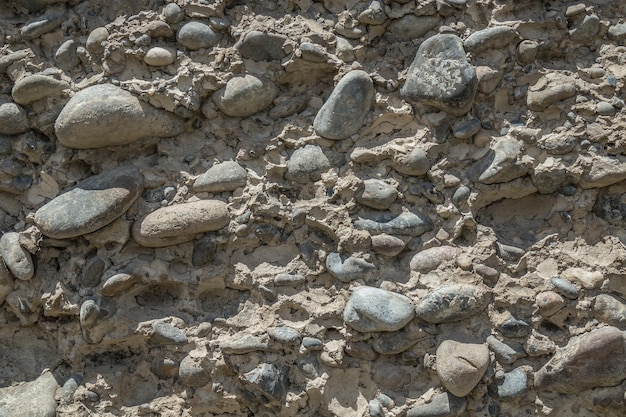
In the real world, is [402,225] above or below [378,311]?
above

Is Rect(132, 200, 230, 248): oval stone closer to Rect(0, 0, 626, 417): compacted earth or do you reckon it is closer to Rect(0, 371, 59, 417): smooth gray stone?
Rect(0, 0, 626, 417): compacted earth

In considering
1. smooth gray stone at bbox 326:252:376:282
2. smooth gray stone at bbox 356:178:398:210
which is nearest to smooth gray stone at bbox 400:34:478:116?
smooth gray stone at bbox 356:178:398:210

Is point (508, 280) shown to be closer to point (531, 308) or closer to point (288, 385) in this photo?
point (531, 308)

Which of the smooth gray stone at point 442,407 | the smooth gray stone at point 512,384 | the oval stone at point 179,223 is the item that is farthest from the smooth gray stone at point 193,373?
the smooth gray stone at point 512,384

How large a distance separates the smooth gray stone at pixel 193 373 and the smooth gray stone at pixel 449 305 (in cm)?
66

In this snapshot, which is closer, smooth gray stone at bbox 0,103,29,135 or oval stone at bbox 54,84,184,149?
oval stone at bbox 54,84,184,149

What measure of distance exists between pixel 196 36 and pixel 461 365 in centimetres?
129

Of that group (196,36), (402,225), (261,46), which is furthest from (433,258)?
(196,36)

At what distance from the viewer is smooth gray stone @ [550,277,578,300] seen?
1.83m

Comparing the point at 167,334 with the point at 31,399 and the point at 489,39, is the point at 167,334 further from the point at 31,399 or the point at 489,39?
the point at 489,39

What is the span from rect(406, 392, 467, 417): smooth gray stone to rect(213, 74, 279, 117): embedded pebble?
103 centimetres

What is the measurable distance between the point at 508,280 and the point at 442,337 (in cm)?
26

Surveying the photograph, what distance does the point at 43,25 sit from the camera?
7.06 ft

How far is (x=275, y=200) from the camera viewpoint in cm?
201
